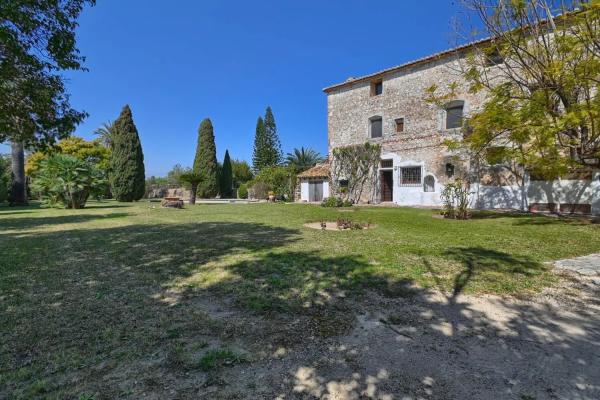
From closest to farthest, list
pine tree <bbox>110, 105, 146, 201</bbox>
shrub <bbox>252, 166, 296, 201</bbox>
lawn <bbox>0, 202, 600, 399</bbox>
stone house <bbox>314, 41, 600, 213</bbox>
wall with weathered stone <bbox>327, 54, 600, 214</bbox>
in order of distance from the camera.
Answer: lawn <bbox>0, 202, 600, 399</bbox> < stone house <bbox>314, 41, 600, 213</bbox> < wall with weathered stone <bbox>327, 54, 600, 214</bbox> < pine tree <bbox>110, 105, 146, 201</bbox> < shrub <bbox>252, 166, 296, 201</bbox>

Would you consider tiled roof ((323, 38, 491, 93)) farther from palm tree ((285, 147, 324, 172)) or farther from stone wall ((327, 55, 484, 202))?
palm tree ((285, 147, 324, 172))

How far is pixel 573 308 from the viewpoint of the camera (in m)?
3.17

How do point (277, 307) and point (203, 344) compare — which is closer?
point (203, 344)

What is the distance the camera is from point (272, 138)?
4712cm

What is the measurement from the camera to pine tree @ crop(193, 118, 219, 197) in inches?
1313

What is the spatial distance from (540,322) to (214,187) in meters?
33.6

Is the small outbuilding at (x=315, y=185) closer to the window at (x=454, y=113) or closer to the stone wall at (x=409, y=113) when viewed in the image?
the stone wall at (x=409, y=113)

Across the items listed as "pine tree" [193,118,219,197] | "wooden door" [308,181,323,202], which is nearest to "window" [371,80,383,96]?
"wooden door" [308,181,323,202]

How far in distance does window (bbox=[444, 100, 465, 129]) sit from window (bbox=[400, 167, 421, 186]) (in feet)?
9.49

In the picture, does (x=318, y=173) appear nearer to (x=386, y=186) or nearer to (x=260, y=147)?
(x=386, y=186)

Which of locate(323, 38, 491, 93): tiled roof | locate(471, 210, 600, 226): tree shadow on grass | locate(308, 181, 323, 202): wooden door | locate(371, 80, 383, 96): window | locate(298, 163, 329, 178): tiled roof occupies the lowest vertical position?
locate(471, 210, 600, 226): tree shadow on grass

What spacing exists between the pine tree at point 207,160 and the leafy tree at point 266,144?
12.7 meters

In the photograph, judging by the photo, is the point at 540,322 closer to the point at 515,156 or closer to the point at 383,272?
the point at 383,272

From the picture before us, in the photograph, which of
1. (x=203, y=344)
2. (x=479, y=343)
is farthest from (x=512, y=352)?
(x=203, y=344)
